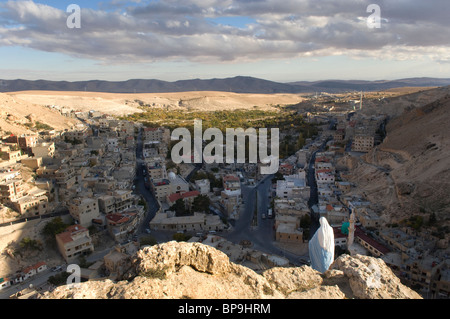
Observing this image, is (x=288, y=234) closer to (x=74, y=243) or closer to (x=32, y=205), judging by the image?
(x=74, y=243)

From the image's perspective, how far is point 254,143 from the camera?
86.2ft

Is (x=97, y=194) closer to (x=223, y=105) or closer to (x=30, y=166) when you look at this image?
(x=30, y=166)

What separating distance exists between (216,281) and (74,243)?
31.1ft

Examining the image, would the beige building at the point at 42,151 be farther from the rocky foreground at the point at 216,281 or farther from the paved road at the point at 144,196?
the rocky foreground at the point at 216,281

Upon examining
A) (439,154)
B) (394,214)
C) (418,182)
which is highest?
(439,154)

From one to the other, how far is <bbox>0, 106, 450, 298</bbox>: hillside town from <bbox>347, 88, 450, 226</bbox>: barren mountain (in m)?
0.78

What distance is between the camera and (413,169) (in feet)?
47.0

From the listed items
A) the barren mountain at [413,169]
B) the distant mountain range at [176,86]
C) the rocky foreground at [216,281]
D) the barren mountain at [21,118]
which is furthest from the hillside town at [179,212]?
the distant mountain range at [176,86]

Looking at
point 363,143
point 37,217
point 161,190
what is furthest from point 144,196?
point 363,143

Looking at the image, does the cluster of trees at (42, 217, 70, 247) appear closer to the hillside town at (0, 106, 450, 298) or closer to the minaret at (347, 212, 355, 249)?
the hillside town at (0, 106, 450, 298)

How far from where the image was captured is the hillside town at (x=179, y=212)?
34.2 ft

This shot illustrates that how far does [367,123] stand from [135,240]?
64.0ft

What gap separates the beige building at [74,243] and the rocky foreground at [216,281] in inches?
345

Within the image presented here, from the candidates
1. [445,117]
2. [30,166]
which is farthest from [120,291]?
[445,117]
